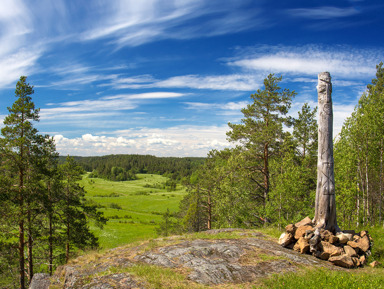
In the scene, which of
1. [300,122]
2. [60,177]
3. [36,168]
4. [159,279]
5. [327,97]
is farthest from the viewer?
[300,122]

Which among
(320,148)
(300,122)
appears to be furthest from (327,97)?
(300,122)

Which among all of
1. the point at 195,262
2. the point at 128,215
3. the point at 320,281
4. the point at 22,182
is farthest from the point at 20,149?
the point at 128,215

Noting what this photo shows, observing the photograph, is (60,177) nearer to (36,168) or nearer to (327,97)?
(36,168)

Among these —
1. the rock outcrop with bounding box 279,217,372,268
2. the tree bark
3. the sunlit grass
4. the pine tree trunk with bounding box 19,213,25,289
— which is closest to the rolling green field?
the pine tree trunk with bounding box 19,213,25,289

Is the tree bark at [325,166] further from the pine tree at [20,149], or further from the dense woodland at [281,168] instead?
the pine tree at [20,149]

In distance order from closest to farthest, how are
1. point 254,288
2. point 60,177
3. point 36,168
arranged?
1. point 254,288
2. point 36,168
3. point 60,177

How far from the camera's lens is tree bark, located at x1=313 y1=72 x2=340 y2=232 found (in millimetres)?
12047

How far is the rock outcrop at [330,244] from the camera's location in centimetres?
1024

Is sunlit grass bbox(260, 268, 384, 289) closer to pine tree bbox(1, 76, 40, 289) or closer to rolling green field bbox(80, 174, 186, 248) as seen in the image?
pine tree bbox(1, 76, 40, 289)

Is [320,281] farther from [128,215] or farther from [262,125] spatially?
[128,215]

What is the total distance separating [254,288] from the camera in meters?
7.56

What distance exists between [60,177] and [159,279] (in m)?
18.0

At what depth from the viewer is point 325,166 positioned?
40.9ft

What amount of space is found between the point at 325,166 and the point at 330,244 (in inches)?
148
